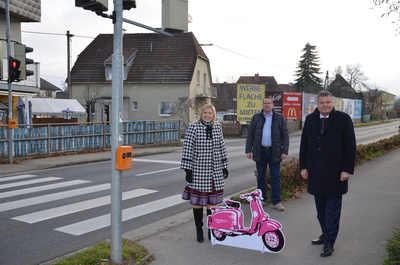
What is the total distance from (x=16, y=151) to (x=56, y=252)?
35.6ft

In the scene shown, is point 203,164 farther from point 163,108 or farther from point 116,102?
point 163,108

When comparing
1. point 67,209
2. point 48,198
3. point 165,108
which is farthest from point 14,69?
point 165,108

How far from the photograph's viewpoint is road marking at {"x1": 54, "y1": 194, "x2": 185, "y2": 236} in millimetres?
6207

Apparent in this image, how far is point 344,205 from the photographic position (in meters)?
7.12

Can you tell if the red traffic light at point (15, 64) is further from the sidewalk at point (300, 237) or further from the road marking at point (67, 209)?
the sidewalk at point (300, 237)

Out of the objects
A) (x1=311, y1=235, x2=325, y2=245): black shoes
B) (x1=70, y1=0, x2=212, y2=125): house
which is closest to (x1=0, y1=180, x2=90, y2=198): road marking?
(x1=311, y1=235, x2=325, y2=245): black shoes

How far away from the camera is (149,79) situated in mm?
35938

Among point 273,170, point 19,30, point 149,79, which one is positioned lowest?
point 273,170

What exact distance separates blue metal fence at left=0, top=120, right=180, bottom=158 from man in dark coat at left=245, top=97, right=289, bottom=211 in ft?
35.5

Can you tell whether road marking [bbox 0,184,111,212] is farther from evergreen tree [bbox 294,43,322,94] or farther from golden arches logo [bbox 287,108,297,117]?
evergreen tree [bbox 294,43,322,94]

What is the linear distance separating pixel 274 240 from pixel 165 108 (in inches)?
1273

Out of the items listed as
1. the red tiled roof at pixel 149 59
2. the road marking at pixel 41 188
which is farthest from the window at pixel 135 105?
the road marking at pixel 41 188

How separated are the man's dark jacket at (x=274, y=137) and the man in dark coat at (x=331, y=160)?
5.71 ft

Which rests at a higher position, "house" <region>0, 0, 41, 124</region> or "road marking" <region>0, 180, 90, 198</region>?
Answer: "house" <region>0, 0, 41, 124</region>
